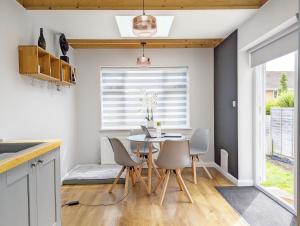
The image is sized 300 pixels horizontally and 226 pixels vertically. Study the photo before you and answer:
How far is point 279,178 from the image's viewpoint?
3.36m

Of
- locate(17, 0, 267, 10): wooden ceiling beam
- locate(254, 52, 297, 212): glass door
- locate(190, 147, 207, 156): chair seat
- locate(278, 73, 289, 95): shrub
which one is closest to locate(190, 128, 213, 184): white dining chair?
locate(190, 147, 207, 156): chair seat

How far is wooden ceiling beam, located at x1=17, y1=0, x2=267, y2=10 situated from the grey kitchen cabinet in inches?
66.5

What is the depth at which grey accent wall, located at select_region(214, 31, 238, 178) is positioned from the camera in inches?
157

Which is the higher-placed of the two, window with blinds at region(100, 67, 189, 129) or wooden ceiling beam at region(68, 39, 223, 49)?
wooden ceiling beam at region(68, 39, 223, 49)

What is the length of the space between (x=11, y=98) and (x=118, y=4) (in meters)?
1.53

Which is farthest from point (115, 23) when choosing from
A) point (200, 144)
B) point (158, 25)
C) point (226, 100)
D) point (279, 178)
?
point (279, 178)

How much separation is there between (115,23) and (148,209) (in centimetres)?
246

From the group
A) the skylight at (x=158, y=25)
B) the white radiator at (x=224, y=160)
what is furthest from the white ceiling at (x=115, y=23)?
the white radiator at (x=224, y=160)

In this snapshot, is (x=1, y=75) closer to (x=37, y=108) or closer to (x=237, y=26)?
(x=37, y=108)

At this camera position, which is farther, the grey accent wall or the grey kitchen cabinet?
the grey accent wall

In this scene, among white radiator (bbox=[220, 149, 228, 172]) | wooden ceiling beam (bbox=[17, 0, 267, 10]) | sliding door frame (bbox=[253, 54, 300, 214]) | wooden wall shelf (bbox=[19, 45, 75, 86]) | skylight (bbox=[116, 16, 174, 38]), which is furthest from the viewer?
white radiator (bbox=[220, 149, 228, 172])

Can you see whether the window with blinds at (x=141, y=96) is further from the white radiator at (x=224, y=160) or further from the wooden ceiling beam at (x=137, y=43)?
the white radiator at (x=224, y=160)

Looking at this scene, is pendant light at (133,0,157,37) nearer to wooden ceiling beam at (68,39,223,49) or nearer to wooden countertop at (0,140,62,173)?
wooden countertop at (0,140,62,173)

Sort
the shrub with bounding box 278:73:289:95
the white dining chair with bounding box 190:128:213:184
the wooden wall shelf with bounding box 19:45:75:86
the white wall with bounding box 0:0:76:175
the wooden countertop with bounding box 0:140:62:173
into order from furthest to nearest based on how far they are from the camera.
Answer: the white dining chair with bounding box 190:128:213:184, the shrub with bounding box 278:73:289:95, the wooden wall shelf with bounding box 19:45:75:86, the white wall with bounding box 0:0:76:175, the wooden countertop with bounding box 0:140:62:173
